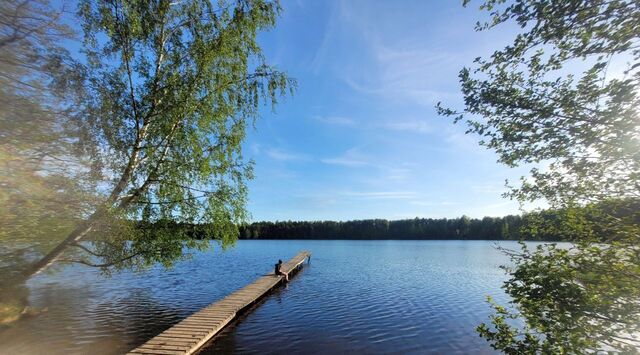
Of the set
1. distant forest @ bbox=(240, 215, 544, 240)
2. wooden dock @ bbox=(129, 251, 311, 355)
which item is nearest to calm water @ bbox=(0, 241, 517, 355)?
wooden dock @ bbox=(129, 251, 311, 355)

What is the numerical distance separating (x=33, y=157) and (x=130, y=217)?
6078 mm

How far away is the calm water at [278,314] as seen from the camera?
1547cm

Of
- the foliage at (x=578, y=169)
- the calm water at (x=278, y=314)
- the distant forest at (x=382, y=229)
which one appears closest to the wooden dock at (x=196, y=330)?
the calm water at (x=278, y=314)

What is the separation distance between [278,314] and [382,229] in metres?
142

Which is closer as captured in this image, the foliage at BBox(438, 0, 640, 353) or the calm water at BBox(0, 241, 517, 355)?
the foliage at BBox(438, 0, 640, 353)

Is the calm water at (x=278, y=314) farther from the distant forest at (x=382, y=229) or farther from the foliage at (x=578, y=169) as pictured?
the distant forest at (x=382, y=229)

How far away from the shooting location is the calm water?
15.5 meters

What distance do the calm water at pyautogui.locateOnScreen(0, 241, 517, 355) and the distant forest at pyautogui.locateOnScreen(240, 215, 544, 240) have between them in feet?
371

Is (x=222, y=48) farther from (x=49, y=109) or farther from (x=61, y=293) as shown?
(x=61, y=293)

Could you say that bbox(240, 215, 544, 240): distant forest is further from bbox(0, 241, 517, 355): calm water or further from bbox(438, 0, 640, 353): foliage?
bbox(438, 0, 640, 353): foliage

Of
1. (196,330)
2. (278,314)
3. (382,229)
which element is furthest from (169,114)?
(382,229)

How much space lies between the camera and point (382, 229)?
520 ft

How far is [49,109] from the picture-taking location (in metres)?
6.25

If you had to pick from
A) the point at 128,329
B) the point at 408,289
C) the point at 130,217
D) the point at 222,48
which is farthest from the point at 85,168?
the point at 408,289
